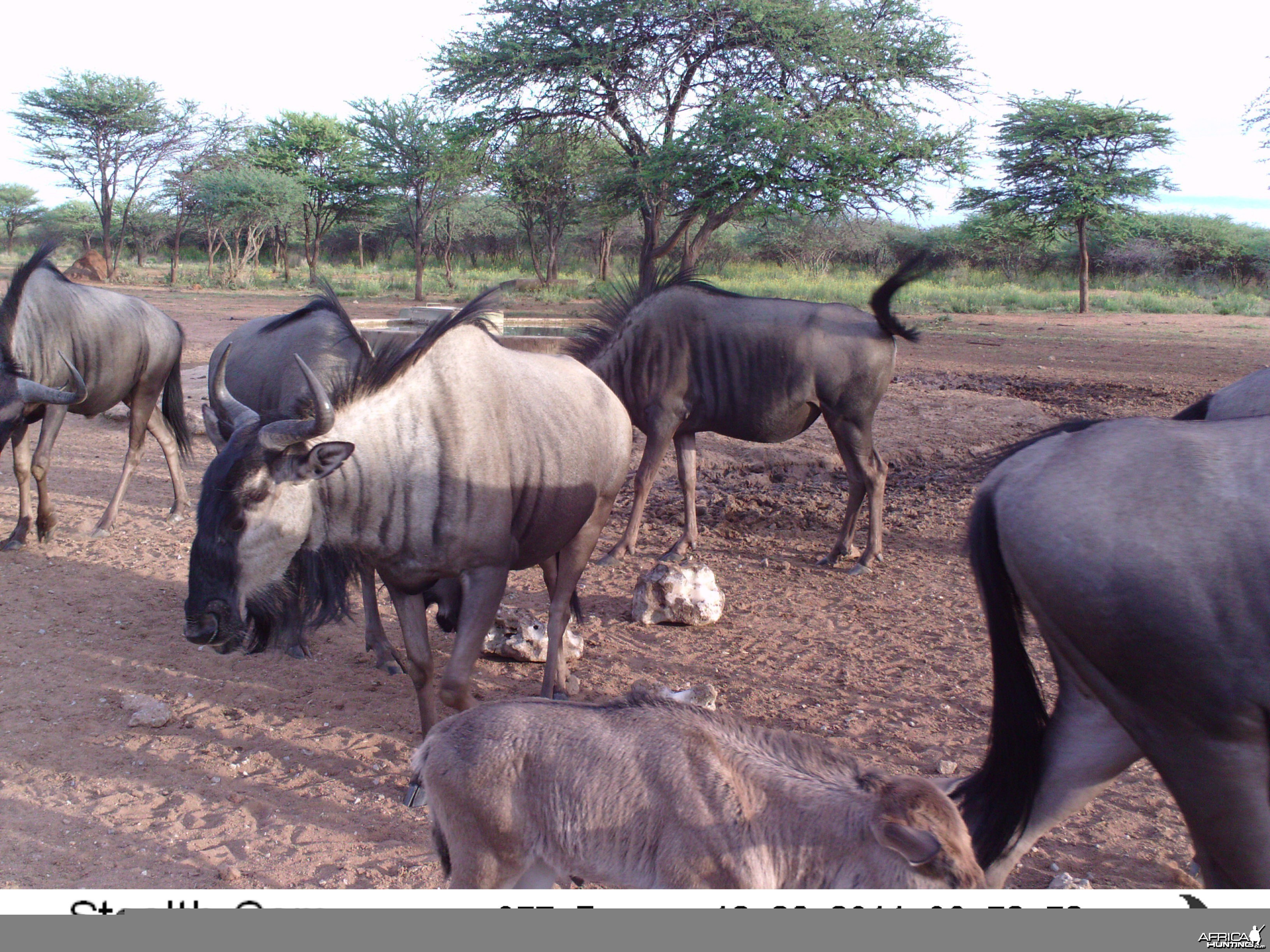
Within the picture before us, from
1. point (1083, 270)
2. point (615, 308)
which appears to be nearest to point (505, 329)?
point (615, 308)

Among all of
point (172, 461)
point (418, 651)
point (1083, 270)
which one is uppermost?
point (1083, 270)

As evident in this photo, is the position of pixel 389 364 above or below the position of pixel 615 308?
below

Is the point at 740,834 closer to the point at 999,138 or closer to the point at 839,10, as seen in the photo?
the point at 839,10

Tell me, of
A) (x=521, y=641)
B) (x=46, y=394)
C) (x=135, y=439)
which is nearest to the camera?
(x=521, y=641)

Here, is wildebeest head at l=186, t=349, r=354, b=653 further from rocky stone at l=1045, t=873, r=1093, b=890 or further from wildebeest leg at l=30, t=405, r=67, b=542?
wildebeest leg at l=30, t=405, r=67, b=542

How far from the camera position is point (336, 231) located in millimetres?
46938

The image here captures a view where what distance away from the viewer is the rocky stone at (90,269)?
31547 mm

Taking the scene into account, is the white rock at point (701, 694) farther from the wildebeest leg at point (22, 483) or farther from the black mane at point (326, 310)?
the wildebeest leg at point (22, 483)

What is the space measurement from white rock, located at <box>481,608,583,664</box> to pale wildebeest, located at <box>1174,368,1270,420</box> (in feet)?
10.2

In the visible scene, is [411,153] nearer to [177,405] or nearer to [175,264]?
[175,264]

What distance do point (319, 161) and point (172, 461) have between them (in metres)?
33.9

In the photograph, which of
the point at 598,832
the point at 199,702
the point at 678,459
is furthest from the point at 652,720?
the point at 678,459

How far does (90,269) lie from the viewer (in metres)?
32.0

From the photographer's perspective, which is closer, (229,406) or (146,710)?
(229,406)
